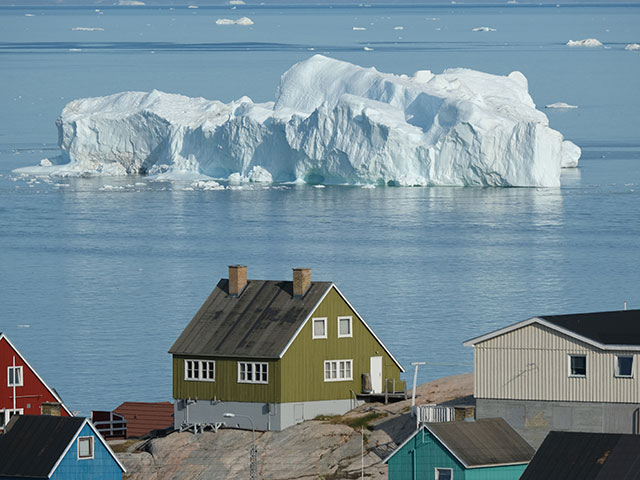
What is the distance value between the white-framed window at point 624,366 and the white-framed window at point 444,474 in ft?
11.0

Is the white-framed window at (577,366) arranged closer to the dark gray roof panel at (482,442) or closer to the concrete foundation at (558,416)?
the concrete foundation at (558,416)

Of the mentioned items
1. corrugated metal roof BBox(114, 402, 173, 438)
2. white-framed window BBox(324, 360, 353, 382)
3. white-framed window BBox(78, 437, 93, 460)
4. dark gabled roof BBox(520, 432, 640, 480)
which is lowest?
corrugated metal roof BBox(114, 402, 173, 438)

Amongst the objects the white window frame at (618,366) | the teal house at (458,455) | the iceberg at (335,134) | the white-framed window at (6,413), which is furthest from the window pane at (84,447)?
the iceberg at (335,134)

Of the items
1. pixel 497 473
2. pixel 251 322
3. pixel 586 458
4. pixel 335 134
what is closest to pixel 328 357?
pixel 251 322

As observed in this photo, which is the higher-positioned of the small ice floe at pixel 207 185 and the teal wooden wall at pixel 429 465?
the small ice floe at pixel 207 185

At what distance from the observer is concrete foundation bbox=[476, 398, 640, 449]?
25297 mm

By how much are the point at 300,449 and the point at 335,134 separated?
45.2 meters

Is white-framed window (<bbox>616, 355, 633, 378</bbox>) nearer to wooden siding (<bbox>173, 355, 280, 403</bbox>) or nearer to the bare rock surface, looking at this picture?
the bare rock surface

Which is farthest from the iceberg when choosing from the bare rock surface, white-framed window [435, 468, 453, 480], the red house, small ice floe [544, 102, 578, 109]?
white-framed window [435, 468, 453, 480]

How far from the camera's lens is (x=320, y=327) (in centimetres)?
3044

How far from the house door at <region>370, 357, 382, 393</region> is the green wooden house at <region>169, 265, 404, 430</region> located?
0.8 inches

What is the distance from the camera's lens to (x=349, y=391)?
30.7m

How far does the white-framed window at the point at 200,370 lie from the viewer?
99.5ft

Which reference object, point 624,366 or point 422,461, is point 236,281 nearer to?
point 422,461
